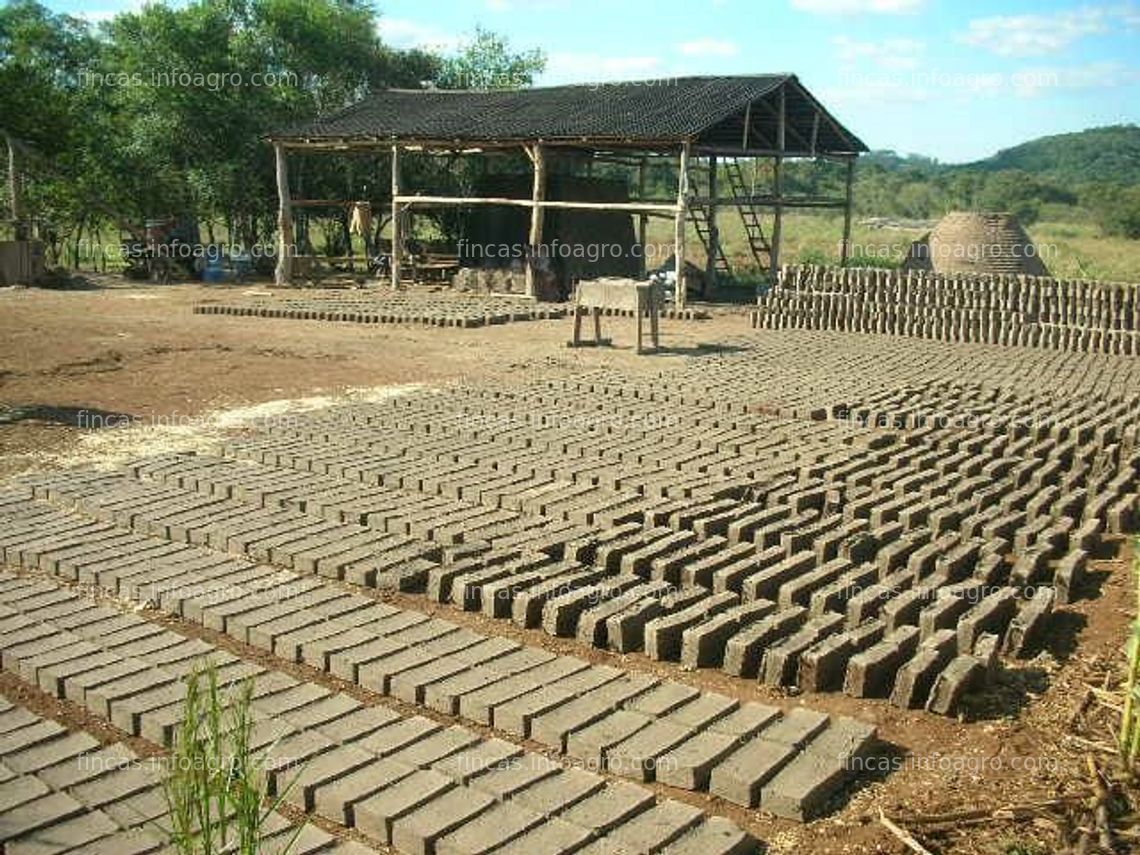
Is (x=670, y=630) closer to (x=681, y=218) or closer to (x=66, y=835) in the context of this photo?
(x=66, y=835)

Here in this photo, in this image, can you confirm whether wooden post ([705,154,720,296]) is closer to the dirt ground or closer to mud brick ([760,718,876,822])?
the dirt ground

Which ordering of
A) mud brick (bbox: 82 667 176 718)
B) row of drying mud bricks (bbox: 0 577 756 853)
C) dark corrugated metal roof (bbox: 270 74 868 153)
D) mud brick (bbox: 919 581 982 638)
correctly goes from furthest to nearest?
dark corrugated metal roof (bbox: 270 74 868 153) < mud brick (bbox: 919 581 982 638) < mud brick (bbox: 82 667 176 718) < row of drying mud bricks (bbox: 0 577 756 853)

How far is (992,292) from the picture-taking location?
14.5 m

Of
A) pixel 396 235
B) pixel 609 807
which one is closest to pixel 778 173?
pixel 396 235

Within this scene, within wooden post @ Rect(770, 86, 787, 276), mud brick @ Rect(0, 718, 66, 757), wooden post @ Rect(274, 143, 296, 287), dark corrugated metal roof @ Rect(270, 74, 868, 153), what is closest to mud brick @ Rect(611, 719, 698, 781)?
mud brick @ Rect(0, 718, 66, 757)

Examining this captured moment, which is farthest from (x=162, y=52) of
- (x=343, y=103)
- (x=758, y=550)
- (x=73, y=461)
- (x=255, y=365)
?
(x=758, y=550)

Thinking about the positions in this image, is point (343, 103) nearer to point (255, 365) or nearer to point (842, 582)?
point (255, 365)

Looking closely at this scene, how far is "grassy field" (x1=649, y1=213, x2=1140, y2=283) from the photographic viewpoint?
28.0 metres

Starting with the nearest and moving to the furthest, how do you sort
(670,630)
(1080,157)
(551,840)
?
(551,840)
(670,630)
(1080,157)

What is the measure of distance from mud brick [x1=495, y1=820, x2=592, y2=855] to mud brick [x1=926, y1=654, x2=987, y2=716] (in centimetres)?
156

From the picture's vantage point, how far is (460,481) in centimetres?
662

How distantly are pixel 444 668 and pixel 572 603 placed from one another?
0.78m

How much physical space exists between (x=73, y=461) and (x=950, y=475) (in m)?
5.81

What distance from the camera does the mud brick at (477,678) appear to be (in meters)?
3.93
